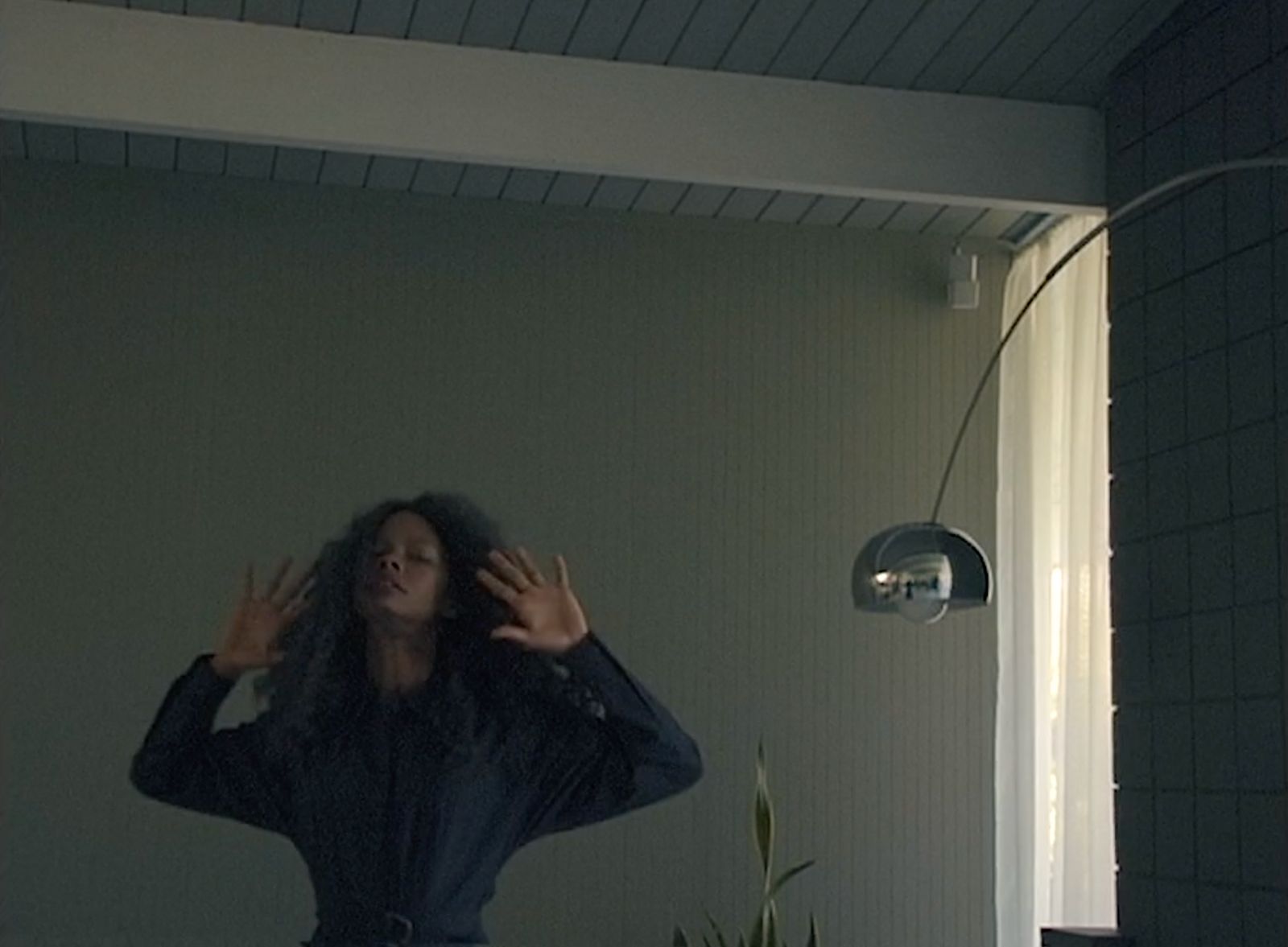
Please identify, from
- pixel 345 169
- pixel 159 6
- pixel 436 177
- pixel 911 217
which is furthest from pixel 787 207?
pixel 159 6

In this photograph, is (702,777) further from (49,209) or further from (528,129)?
(49,209)

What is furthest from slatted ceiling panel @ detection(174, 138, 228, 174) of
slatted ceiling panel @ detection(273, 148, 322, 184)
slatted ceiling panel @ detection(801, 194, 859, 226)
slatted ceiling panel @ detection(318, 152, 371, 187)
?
slatted ceiling panel @ detection(801, 194, 859, 226)

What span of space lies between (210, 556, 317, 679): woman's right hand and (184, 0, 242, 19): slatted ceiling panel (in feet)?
4.62

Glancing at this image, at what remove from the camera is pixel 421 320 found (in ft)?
16.5

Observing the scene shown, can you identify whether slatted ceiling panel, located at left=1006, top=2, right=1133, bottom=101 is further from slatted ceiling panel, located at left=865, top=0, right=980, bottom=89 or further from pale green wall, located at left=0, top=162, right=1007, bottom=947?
pale green wall, located at left=0, top=162, right=1007, bottom=947

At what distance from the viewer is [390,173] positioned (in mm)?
4930

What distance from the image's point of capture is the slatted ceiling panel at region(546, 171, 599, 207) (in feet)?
16.3

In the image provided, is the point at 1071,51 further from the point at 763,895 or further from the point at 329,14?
the point at 763,895

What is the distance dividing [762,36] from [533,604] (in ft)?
5.01

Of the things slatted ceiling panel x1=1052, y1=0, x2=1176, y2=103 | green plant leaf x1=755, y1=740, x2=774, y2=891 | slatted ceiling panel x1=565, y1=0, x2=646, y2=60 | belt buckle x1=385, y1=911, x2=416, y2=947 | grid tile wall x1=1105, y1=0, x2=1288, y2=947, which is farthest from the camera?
green plant leaf x1=755, y1=740, x2=774, y2=891

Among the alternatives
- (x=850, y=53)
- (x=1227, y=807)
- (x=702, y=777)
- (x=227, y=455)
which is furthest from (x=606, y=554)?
(x=1227, y=807)

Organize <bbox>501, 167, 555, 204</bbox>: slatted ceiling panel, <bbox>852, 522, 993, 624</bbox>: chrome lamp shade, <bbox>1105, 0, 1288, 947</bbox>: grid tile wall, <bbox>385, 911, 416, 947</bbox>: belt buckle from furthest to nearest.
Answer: <bbox>501, 167, 555, 204</bbox>: slatted ceiling panel
<bbox>385, 911, 416, 947</bbox>: belt buckle
<bbox>852, 522, 993, 624</bbox>: chrome lamp shade
<bbox>1105, 0, 1288, 947</bbox>: grid tile wall

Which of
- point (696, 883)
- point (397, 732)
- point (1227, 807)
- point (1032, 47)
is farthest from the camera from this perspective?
point (696, 883)

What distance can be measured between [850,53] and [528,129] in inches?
28.0
